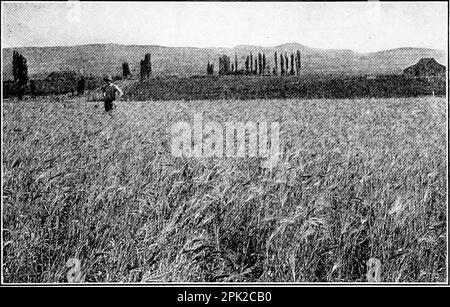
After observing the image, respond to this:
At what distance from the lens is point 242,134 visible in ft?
15.0

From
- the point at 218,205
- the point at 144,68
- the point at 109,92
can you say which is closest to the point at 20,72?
the point at 109,92

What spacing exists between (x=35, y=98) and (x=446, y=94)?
384 centimetres

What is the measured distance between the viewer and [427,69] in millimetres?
4867

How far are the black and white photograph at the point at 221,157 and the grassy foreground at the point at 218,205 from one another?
0.01m

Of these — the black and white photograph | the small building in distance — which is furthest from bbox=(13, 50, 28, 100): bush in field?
the small building in distance

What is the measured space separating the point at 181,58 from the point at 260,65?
705 millimetres

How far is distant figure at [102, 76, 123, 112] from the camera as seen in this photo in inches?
201

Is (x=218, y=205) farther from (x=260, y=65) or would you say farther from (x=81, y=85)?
(x=81, y=85)

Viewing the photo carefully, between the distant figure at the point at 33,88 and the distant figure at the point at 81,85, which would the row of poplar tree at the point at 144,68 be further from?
the distant figure at the point at 33,88

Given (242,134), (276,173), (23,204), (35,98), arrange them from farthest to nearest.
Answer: (35,98) → (242,134) → (276,173) → (23,204)

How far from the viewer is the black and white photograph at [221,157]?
3598 mm

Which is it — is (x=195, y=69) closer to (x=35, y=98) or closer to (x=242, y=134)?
(x=242, y=134)
